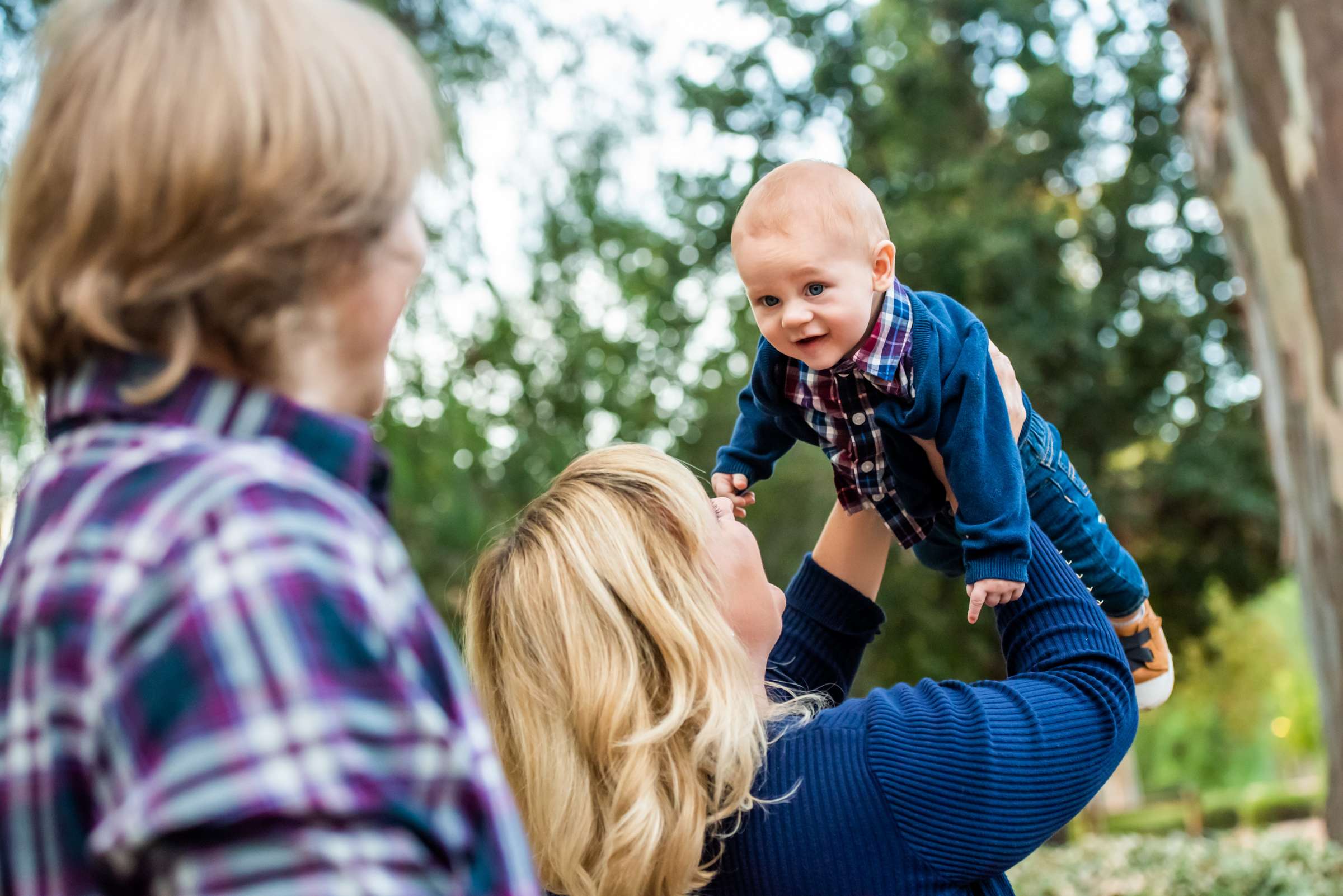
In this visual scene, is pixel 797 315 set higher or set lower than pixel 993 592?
higher

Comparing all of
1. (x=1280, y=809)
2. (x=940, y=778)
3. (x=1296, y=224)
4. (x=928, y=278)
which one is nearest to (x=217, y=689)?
(x=940, y=778)

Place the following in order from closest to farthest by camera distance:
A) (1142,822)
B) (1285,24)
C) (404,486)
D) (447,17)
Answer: (1285,24) < (404,486) < (447,17) < (1142,822)

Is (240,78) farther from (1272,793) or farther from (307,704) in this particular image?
(1272,793)

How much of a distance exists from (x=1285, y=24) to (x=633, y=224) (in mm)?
6603

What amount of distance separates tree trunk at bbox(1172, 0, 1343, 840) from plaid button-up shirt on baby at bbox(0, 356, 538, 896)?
4905mm

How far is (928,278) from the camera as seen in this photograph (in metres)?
11.4

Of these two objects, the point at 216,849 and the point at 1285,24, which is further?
the point at 1285,24

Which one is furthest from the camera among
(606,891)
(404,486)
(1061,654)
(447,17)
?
(447,17)

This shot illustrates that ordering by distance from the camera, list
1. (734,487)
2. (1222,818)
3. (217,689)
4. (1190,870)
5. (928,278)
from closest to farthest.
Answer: (217,689) → (734,487) → (1190,870) → (928,278) → (1222,818)

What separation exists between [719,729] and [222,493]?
37.5 inches

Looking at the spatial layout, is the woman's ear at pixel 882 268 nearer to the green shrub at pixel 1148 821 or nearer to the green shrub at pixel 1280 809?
the green shrub at pixel 1148 821

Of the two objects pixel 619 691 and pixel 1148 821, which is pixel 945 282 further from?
pixel 1148 821

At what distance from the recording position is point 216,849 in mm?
696

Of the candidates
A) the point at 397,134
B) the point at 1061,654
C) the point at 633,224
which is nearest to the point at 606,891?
the point at 1061,654
